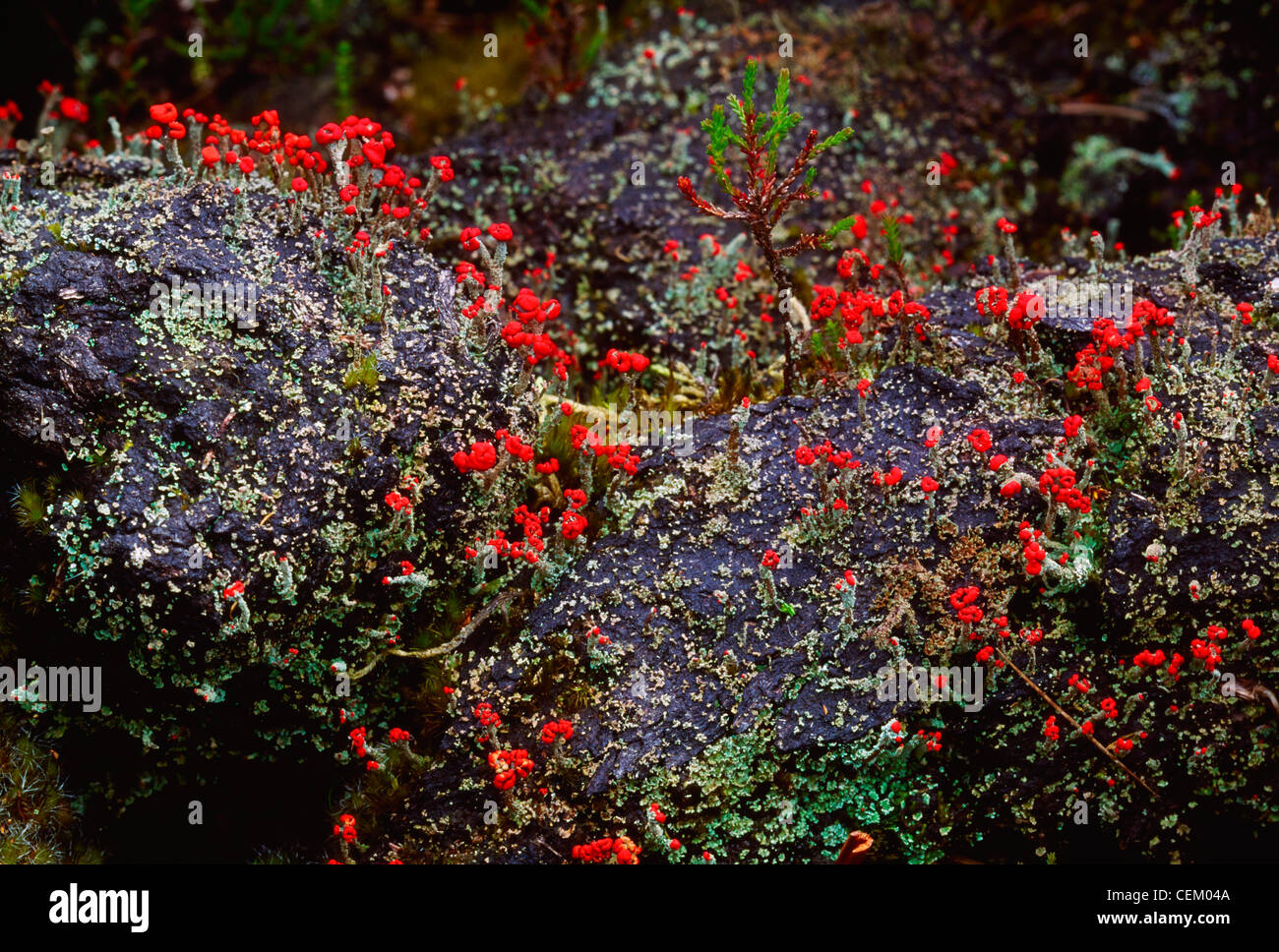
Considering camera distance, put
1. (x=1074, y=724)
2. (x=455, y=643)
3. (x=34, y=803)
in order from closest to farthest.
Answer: (x=1074, y=724) < (x=34, y=803) < (x=455, y=643)

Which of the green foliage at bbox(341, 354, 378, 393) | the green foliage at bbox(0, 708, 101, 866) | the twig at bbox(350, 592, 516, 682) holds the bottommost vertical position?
the green foliage at bbox(0, 708, 101, 866)

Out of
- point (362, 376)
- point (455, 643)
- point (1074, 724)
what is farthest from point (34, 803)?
point (1074, 724)

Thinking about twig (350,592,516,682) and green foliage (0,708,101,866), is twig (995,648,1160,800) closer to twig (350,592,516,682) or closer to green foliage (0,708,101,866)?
twig (350,592,516,682)

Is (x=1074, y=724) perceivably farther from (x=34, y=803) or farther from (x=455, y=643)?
(x=34, y=803)

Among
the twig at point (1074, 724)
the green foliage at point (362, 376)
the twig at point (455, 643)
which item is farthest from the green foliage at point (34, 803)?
the twig at point (1074, 724)

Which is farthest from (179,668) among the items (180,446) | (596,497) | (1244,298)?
(1244,298)

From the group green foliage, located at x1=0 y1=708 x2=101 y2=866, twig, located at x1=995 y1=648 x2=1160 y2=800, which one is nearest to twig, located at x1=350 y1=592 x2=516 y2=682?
green foliage, located at x1=0 y1=708 x2=101 y2=866

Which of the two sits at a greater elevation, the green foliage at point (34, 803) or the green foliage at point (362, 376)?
the green foliage at point (362, 376)

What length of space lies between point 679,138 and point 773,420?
2733 mm

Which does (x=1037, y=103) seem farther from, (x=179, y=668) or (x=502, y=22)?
(x=179, y=668)

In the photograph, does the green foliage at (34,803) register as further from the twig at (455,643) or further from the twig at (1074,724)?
the twig at (1074,724)
